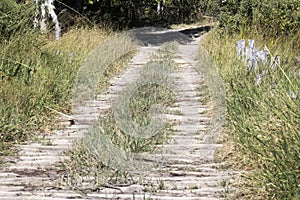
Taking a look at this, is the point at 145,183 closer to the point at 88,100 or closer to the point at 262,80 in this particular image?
the point at 262,80

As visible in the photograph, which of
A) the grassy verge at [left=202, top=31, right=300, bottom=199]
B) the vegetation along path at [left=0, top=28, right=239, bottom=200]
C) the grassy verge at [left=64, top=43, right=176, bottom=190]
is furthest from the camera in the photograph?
the grassy verge at [left=64, top=43, right=176, bottom=190]

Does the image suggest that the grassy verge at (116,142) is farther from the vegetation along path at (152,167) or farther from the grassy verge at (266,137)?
the grassy verge at (266,137)

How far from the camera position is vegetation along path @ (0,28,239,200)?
4219 mm

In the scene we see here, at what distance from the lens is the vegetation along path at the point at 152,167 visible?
4.22m

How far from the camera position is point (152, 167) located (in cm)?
487

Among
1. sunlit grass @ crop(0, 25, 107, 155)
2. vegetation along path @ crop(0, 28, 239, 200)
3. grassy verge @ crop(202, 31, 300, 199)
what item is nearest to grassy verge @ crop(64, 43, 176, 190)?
vegetation along path @ crop(0, 28, 239, 200)

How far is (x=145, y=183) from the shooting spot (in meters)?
4.44

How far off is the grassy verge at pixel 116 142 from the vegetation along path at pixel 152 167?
0.10 m

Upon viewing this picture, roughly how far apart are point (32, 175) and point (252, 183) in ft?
5.85

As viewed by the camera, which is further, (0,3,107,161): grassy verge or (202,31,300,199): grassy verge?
(0,3,107,161): grassy verge

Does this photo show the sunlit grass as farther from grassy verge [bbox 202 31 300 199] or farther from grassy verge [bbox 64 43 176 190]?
grassy verge [bbox 202 31 300 199]

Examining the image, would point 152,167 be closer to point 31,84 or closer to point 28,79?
point 31,84

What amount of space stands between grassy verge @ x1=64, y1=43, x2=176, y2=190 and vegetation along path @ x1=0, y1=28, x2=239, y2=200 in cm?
10

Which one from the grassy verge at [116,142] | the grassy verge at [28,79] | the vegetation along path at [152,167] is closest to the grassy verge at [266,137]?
the vegetation along path at [152,167]
